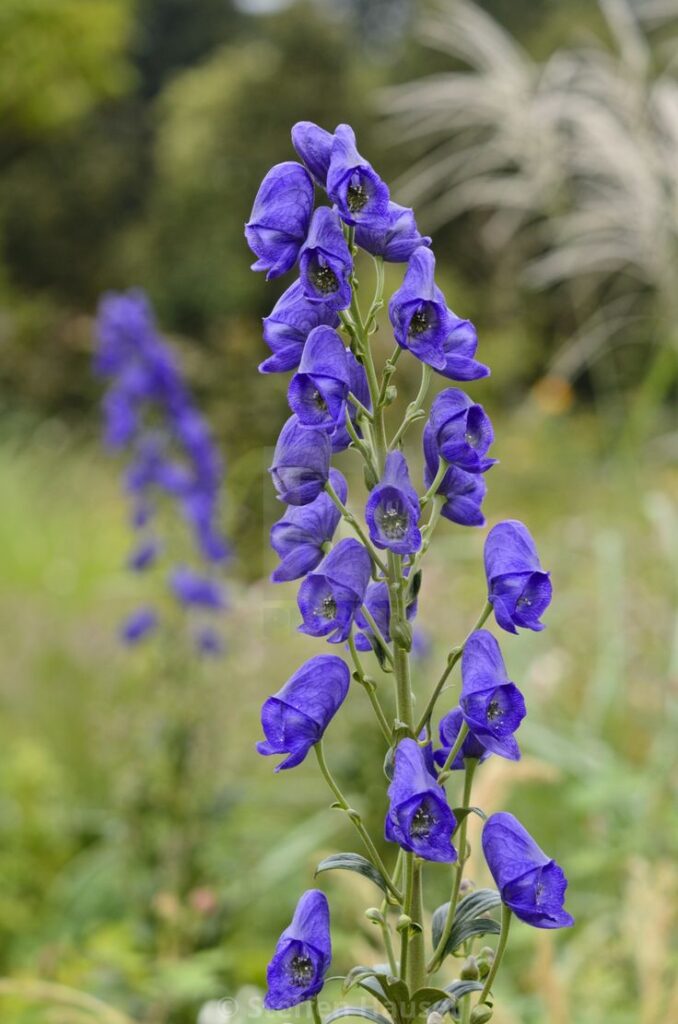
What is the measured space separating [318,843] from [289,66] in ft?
45.6

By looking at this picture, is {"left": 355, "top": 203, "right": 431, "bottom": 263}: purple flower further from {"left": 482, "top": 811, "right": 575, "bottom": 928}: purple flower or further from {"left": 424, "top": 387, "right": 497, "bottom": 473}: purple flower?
{"left": 482, "top": 811, "right": 575, "bottom": 928}: purple flower

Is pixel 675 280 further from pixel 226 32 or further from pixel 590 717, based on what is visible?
pixel 226 32

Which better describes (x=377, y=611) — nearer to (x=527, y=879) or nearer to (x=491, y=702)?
(x=491, y=702)

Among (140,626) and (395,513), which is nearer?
(395,513)

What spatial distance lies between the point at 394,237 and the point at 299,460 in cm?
27

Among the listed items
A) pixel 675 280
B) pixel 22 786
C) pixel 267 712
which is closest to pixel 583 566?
pixel 675 280

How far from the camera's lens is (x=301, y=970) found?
3.91 feet

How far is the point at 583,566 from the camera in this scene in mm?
5621

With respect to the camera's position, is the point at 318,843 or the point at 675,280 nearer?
the point at 318,843

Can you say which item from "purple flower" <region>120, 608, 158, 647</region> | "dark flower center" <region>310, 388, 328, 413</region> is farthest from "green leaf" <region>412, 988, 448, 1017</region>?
"purple flower" <region>120, 608, 158, 647</region>

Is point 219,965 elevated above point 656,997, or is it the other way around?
point 219,965

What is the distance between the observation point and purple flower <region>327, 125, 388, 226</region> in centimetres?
118

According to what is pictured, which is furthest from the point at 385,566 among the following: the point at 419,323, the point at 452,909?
the point at 452,909

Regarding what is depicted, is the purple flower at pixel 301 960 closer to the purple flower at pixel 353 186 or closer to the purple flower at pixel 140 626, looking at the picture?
the purple flower at pixel 353 186
